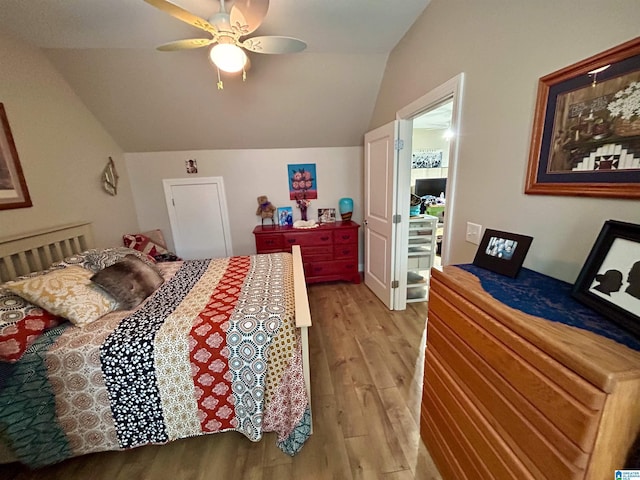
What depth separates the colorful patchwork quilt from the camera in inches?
46.9

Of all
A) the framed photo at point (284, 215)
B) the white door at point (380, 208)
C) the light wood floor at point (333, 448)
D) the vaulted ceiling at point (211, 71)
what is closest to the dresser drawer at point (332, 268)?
the white door at point (380, 208)

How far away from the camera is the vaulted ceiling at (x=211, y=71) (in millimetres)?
1807

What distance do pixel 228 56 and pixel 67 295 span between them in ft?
5.54

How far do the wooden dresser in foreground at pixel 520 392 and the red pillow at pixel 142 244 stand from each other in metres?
3.18

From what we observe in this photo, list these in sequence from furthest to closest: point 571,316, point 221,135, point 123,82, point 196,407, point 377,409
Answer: point 221,135
point 123,82
point 377,409
point 196,407
point 571,316

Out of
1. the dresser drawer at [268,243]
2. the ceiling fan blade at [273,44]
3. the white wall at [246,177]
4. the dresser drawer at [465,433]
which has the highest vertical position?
the ceiling fan blade at [273,44]

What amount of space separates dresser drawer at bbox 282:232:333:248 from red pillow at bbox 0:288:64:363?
222 centimetres

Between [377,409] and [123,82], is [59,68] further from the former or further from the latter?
[377,409]

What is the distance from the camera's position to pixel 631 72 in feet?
2.59

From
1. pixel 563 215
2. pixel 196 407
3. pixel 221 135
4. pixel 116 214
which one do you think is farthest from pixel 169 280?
pixel 563 215

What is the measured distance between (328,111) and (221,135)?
4.53 feet

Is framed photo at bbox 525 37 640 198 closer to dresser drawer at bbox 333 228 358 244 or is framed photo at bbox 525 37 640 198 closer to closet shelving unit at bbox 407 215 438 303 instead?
closet shelving unit at bbox 407 215 438 303

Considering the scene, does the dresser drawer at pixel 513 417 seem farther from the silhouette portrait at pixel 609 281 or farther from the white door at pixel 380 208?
the white door at pixel 380 208

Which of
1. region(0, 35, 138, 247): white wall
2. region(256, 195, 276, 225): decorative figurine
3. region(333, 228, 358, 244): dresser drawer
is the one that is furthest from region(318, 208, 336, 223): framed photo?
region(0, 35, 138, 247): white wall
